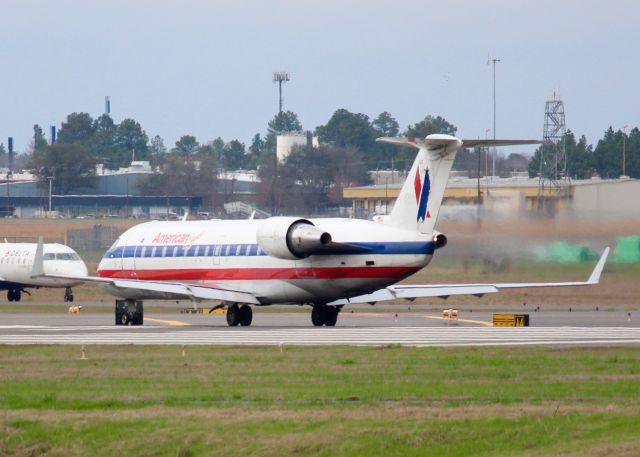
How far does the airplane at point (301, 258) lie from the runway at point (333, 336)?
168 centimetres

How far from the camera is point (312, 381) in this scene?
85.1 ft

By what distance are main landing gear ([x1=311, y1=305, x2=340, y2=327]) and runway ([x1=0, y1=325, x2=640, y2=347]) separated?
9.01 feet

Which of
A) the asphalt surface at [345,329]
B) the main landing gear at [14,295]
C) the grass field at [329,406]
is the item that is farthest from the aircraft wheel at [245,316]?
the main landing gear at [14,295]

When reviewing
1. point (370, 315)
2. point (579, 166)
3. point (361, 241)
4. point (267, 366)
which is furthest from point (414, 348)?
point (579, 166)

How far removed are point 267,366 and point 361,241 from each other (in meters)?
14.5

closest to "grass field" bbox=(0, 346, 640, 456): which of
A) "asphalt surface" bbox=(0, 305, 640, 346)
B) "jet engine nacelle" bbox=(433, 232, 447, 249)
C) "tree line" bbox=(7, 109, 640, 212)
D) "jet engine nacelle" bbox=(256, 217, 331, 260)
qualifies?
"asphalt surface" bbox=(0, 305, 640, 346)

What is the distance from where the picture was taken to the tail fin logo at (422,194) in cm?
4194

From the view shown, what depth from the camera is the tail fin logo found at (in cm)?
4194

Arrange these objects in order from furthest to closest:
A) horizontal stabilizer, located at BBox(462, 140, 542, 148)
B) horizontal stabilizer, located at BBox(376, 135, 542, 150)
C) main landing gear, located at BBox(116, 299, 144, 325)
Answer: main landing gear, located at BBox(116, 299, 144, 325)
horizontal stabilizer, located at BBox(462, 140, 542, 148)
horizontal stabilizer, located at BBox(376, 135, 542, 150)

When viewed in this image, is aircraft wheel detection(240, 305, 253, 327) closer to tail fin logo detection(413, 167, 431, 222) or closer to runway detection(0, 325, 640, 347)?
runway detection(0, 325, 640, 347)

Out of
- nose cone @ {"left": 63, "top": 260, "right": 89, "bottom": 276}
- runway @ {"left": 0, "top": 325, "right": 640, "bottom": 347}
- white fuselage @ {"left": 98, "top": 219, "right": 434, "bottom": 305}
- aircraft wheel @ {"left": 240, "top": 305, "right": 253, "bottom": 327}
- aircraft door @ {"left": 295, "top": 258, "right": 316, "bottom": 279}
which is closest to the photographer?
runway @ {"left": 0, "top": 325, "right": 640, "bottom": 347}

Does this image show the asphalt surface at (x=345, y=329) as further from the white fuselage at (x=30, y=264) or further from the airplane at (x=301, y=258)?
the white fuselage at (x=30, y=264)

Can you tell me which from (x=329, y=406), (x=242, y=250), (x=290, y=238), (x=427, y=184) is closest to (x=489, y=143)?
(x=427, y=184)

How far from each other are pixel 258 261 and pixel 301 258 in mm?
2082
